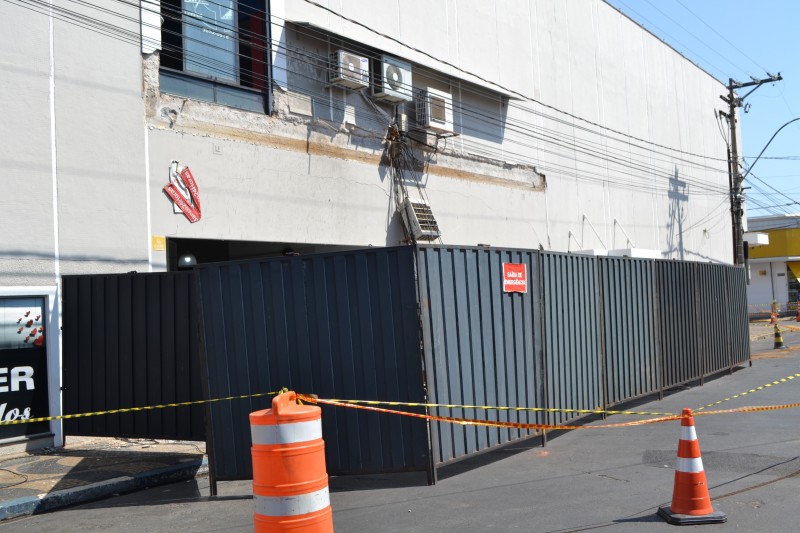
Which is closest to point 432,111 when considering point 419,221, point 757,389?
point 419,221

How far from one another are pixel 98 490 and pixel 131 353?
240cm

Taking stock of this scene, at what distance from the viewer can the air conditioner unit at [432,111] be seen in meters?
18.5

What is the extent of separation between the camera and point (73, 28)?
11.6 meters

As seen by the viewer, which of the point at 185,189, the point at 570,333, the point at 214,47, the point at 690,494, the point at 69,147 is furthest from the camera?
the point at 214,47

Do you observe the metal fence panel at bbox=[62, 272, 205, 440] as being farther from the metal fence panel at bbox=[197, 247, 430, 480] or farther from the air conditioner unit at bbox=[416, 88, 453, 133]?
the air conditioner unit at bbox=[416, 88, 453, 133]

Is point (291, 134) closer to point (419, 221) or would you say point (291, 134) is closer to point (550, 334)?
point (419, 221)

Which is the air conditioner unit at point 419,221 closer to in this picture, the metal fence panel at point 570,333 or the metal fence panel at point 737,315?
the metal fence panel at point 570,333

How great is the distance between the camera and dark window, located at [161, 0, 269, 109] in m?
13.6

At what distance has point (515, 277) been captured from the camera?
9.88m

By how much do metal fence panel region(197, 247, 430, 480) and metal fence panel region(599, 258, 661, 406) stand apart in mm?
5163

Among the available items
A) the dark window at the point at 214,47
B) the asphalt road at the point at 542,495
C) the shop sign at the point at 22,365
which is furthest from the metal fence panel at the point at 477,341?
the dark window at the point at 214,47

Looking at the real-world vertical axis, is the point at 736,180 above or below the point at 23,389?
above

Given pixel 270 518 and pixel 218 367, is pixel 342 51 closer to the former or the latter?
pixel 218 367

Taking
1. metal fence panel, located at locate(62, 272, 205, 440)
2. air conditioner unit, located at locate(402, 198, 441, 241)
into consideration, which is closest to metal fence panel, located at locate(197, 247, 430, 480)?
metal fence panel, located at locate(62, 272, 205, 440)
